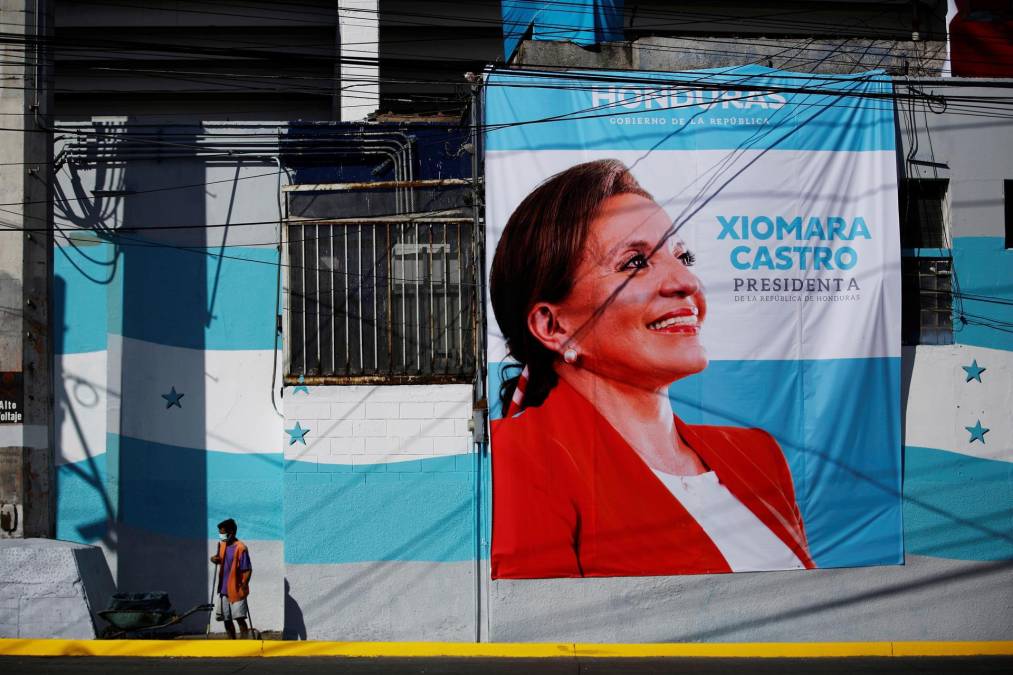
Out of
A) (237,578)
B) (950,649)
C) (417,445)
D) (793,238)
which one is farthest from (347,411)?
(950,649)

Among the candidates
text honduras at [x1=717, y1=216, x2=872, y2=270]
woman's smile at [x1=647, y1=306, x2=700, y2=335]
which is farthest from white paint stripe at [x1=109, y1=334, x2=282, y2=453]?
text honduras at [x1=717, y1=216, x2=872, y2=270]

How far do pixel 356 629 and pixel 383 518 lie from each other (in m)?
1.36

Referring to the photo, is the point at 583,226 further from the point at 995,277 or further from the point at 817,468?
the point at 995,277

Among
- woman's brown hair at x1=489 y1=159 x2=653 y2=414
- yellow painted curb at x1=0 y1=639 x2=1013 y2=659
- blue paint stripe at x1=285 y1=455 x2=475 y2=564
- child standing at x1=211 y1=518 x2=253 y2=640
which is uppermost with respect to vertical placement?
woman's brown hair at x1=489 y1=159 x2=653 y2=414

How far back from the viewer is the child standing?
12.7m

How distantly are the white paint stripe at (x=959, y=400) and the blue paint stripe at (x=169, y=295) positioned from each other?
27.7 feet

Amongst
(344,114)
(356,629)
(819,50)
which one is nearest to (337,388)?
(356,629)

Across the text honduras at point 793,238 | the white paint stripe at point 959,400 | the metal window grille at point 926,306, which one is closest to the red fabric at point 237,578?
the text honduras at point 793,238

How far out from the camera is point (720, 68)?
13.6 metres

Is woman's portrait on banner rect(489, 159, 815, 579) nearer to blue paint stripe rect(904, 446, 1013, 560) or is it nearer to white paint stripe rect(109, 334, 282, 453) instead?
blue paint stripe rect(904, 446, 1013, 560)

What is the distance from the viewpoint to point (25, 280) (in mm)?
12859

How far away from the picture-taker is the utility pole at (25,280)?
12695 millimetres

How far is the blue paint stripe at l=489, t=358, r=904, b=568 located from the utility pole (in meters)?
7.70

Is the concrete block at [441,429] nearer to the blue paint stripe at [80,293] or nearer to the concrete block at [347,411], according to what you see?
the concrete block at [347,411]
